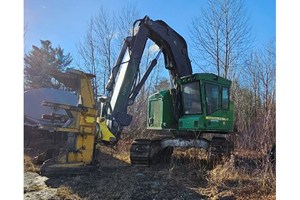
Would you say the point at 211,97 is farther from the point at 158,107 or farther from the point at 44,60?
the point at 44,60

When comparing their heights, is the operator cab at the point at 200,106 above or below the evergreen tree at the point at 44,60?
below

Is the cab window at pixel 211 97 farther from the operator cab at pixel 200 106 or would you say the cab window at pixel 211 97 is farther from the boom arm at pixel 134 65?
the boom arm at pixel 134 65

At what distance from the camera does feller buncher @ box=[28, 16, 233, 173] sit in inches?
107

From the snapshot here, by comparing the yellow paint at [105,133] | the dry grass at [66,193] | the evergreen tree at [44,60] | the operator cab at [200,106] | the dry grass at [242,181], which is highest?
the evergreen tree at [44,60]

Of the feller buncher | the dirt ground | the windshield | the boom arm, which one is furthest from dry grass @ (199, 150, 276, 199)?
the boom arm

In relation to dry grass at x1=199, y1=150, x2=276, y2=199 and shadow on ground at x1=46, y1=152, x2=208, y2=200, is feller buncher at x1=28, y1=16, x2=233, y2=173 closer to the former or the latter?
shadow on ground at x1=46, y1=152, x2=208, y2=200

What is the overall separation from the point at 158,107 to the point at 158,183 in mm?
1281

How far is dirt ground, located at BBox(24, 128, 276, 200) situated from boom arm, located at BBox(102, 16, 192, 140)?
0.60 metres

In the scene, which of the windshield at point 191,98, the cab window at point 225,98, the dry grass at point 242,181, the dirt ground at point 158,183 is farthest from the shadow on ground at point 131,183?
the cab window at point 225,98

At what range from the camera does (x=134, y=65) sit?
10.7 feet

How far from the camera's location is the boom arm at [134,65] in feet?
10.3

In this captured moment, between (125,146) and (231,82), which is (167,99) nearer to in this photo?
(231,82)
